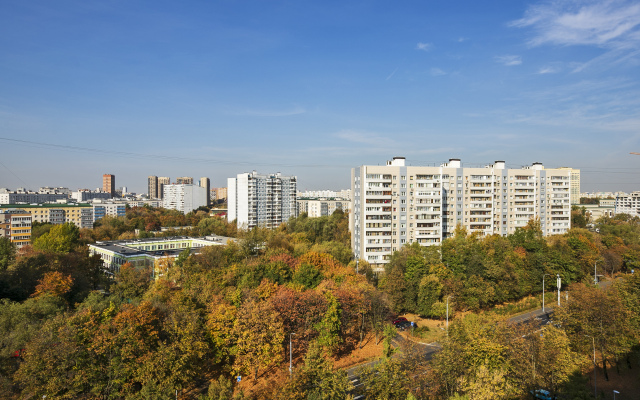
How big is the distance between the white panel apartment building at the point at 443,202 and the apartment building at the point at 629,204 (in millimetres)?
65318

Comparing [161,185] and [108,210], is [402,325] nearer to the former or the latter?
[108,210]

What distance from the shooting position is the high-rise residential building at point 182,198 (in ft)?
383

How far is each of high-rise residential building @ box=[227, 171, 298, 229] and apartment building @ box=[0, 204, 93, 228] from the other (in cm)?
2951

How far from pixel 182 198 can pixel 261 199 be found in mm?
55887

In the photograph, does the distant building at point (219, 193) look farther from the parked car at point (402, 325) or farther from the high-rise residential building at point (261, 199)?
the parked car at point (402, 325)

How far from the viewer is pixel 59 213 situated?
246ft

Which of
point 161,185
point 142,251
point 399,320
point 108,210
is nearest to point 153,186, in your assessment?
point 161,185

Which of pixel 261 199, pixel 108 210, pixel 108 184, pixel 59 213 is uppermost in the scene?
pixel 108 184

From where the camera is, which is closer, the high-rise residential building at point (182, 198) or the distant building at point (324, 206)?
the distant building at point (324, 206)

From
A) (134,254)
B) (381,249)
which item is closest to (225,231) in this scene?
(134,254)

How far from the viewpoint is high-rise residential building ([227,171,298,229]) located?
68062mm

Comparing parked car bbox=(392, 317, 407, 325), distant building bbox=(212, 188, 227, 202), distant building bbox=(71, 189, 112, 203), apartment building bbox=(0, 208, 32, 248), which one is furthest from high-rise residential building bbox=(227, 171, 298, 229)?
distant building bbox=(212, 188, 227, 202)

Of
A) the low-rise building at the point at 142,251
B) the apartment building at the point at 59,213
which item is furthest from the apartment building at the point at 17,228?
the apartment building at the point at 59,213

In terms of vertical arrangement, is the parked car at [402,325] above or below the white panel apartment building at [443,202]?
below
